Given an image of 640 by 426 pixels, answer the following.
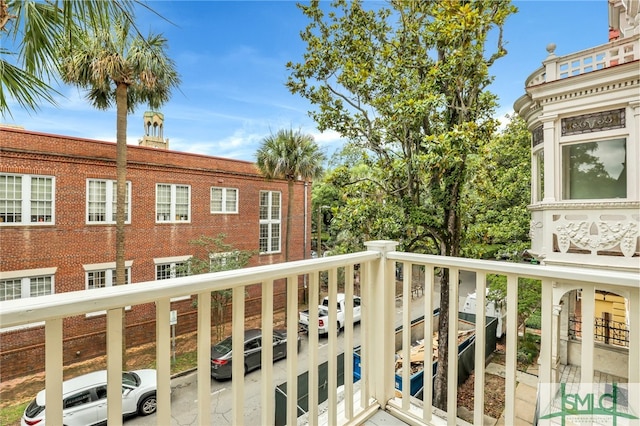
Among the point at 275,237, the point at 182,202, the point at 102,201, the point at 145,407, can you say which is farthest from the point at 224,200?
the point at 145,407

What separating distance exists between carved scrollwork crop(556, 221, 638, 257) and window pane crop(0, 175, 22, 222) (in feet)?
32.9

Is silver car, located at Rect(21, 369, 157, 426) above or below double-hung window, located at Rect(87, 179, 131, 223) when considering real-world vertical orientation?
below

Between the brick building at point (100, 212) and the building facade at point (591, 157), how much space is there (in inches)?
224

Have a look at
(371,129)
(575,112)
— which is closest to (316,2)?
(371,129)

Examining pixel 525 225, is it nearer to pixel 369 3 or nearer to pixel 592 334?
pixel 369 3

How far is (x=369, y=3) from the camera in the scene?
476 centimetres

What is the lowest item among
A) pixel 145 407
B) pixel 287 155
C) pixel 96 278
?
pixel 96 278

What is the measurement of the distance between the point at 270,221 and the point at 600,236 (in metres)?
9.18

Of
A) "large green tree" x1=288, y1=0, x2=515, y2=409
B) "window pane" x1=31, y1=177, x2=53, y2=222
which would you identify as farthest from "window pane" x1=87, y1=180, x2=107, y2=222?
"large green tree" x1=288, y1=0, x2=515, y2=409

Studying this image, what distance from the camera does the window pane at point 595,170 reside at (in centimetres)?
404

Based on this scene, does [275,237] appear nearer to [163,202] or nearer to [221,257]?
[221,257]

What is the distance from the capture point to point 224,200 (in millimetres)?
9945

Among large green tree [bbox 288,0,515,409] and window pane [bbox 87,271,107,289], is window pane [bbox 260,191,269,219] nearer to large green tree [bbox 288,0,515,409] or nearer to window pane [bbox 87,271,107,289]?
window pane [bbox 87,271,107,289]

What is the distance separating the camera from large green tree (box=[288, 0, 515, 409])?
379 centimetres
